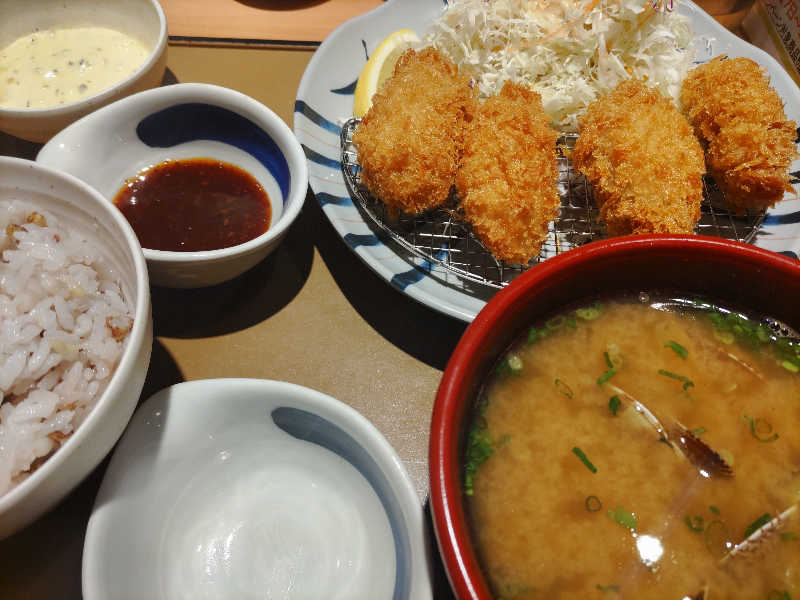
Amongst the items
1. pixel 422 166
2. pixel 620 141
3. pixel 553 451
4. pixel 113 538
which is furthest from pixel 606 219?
pixel 113 538

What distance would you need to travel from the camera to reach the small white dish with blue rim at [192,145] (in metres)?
1.73

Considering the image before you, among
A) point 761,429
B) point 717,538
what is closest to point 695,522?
point 717,538

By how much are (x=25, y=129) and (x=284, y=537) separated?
1.62 metres

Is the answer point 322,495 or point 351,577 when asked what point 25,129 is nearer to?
point 322,495

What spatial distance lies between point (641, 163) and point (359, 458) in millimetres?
1428

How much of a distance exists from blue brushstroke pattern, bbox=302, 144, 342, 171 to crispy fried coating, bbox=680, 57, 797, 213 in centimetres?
146

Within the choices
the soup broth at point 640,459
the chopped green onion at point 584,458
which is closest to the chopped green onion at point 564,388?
the soup broth at point 640,459

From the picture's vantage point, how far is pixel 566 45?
8.09 feet

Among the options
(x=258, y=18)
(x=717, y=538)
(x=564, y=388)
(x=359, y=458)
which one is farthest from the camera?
(x=258, y=18)

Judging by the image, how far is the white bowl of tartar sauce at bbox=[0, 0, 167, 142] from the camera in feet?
7.10

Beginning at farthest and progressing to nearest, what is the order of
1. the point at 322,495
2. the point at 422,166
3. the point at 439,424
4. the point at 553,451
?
1. the point at 422,166
2. the point at 322,495
3. the point at 553,451
4. the point at 439,424

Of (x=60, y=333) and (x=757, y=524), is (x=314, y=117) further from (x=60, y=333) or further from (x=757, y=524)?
(x=757, y=524)

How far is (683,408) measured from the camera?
4.09ft

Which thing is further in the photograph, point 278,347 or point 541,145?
point 541,145
